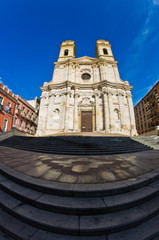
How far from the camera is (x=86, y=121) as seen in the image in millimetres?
17875

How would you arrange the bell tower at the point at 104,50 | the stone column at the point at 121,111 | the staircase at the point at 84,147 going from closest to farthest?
1. the staircase at the point at 84,147
2. the stone column at the point at 121,111
3. the bell tower at the point at 104,50

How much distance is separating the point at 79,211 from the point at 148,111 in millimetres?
35335

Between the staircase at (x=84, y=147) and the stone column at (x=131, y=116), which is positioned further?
the stone column at (x=131, y=116)

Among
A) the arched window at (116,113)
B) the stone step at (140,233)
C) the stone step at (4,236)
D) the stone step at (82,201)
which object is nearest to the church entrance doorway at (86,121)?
the arched window at (116,113)

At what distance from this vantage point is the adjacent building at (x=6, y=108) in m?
16.2

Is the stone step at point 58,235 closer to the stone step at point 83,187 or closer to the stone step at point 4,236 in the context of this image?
the stone step at point 4,236

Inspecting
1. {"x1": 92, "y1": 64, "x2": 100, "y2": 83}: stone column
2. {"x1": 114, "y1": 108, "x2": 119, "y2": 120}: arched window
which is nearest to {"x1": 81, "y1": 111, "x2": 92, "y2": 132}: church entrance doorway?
{"x1": 114, "y1": 108, "x2": 119, "y2": 120}: arched window

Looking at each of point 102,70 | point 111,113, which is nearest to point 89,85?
point 102,70

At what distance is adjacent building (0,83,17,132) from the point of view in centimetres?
1623

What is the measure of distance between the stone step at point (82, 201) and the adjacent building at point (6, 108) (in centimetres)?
1852

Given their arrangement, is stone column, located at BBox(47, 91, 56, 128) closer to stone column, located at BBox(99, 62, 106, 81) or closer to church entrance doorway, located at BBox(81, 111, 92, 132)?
church entrance doorway, located at BBox(81, 111, 92, 132)

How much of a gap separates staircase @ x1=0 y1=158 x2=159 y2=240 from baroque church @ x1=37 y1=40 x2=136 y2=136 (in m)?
13.6

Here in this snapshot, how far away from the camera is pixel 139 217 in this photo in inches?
59.5

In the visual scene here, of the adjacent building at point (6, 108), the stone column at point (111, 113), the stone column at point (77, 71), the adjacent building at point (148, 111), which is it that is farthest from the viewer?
the adjacent building at point (148, 111)
